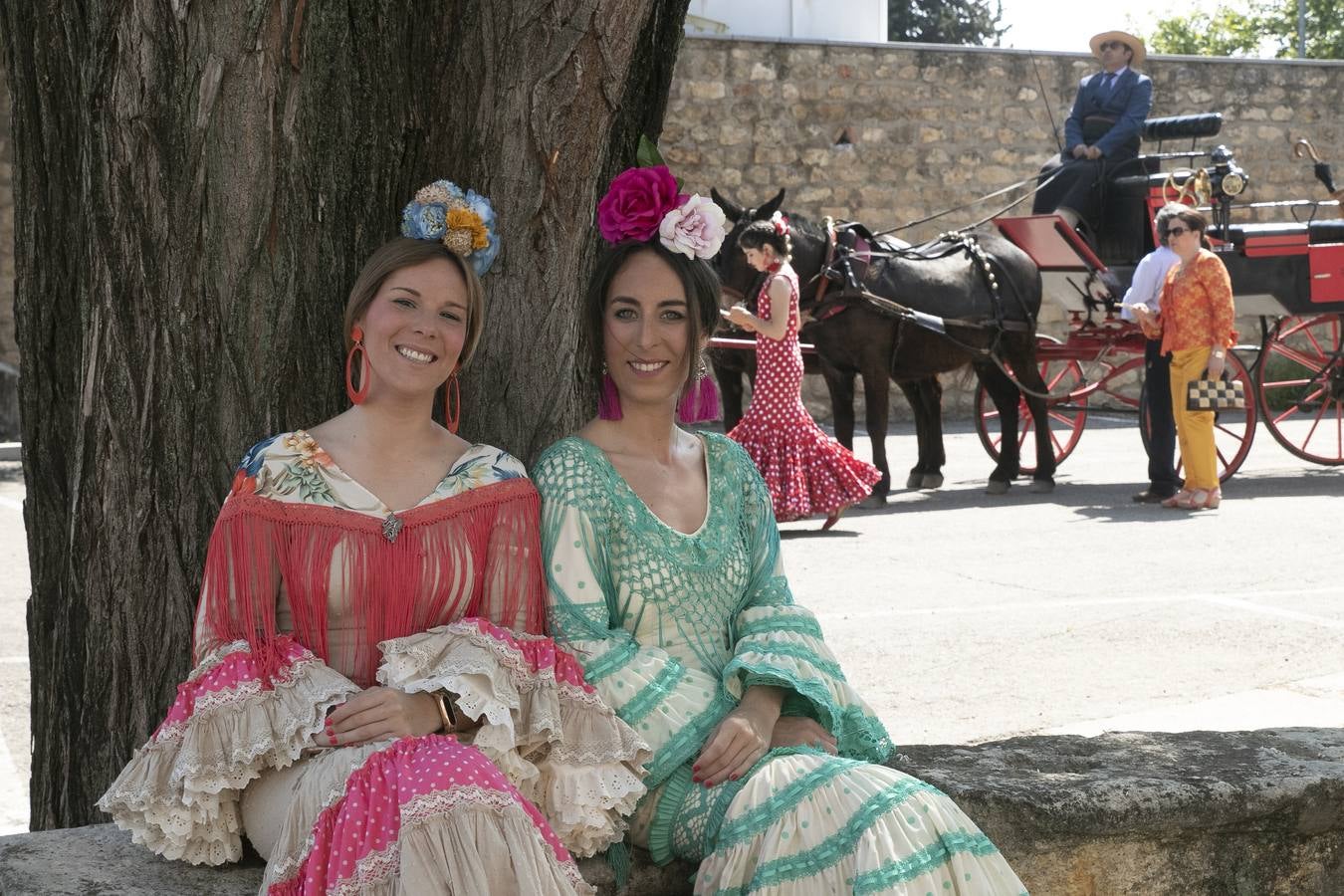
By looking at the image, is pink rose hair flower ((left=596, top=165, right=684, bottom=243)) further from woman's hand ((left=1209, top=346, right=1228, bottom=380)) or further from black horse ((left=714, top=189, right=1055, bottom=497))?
woman's hand ((left=1209, top=346, right=1228, bottom=380))

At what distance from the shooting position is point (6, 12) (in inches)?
124

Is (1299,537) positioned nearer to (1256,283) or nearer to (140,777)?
(1256,283)

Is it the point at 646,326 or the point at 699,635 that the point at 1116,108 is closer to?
the point at 646,326

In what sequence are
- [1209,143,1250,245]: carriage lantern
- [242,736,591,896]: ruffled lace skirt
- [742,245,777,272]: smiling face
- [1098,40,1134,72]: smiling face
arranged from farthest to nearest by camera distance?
[1098,40,1134,72]: smiling face
[1209,143,1250,245]: carriage lantern
[742,245,777,272]: smiling face
[242,736,591,896]: ruffled lace skirt

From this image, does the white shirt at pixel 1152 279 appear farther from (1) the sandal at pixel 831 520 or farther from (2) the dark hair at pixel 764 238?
(1) the sandal at pixel 831 520

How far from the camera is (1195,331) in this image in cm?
973

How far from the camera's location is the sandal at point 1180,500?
32.7 ft

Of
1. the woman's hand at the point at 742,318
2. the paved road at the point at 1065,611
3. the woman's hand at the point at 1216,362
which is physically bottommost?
the paved road at the point at 1065,611

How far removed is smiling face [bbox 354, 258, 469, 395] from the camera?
278 centimetres

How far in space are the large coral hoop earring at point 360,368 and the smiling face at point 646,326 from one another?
46 centimetres

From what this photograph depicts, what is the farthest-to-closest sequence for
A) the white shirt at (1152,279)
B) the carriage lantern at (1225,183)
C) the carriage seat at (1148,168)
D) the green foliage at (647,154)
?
1. the carriage seat at (1148,168)
2. the carriage lantern at (1225,183)
3. the white shirt at (1152,279)
4. the green foliage at (647,154)

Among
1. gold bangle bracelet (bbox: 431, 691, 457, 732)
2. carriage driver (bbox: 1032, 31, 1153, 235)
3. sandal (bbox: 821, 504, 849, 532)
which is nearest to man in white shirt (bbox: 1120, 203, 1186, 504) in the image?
carriage driver (bbox: 1032, 31, 1153, 235)

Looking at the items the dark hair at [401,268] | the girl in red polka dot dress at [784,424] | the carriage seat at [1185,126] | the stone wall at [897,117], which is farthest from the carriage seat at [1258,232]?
the dark hair at [401,268]

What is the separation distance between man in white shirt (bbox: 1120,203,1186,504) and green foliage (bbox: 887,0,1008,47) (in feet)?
93.4
